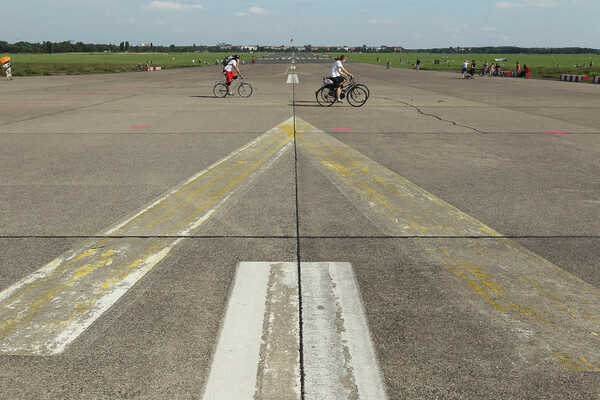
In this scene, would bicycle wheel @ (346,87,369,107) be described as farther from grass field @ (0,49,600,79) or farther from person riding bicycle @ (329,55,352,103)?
grass field @ (0,49,600,79)

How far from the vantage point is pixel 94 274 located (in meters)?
4.26

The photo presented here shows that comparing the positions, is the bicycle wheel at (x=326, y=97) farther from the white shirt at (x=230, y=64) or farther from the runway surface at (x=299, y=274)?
the runway surface at (x=299, y=274)

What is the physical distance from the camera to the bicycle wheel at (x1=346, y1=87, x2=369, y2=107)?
1867cm

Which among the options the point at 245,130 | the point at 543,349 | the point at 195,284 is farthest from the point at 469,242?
the point at 245,130

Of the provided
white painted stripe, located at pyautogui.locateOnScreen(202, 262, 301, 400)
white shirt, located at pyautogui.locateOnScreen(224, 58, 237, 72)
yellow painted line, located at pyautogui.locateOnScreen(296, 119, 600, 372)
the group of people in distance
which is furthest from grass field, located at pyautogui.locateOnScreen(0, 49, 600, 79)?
white painted stripe, located at pyautogui.locateOnScreen(202, 262, 301, 400)

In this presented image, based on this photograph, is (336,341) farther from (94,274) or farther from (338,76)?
(338,76)

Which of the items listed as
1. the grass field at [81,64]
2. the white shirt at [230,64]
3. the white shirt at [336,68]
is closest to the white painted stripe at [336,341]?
the white shirt at [336,68]

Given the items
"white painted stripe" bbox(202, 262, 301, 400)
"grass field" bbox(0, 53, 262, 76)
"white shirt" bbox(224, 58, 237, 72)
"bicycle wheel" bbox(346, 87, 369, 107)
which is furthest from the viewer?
"grass field" bbox(0, 53, 262, 76)

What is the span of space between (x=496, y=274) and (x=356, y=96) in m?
15.2

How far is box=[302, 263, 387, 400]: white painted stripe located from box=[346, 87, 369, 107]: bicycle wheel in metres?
15.2

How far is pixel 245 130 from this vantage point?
12.6 meters

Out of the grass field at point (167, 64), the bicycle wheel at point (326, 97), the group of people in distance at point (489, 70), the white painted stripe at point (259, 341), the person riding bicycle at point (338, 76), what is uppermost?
the grass field at point (167, 64)

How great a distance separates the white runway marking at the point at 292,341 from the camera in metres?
2.76

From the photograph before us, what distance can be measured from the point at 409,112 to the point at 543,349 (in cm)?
1465
